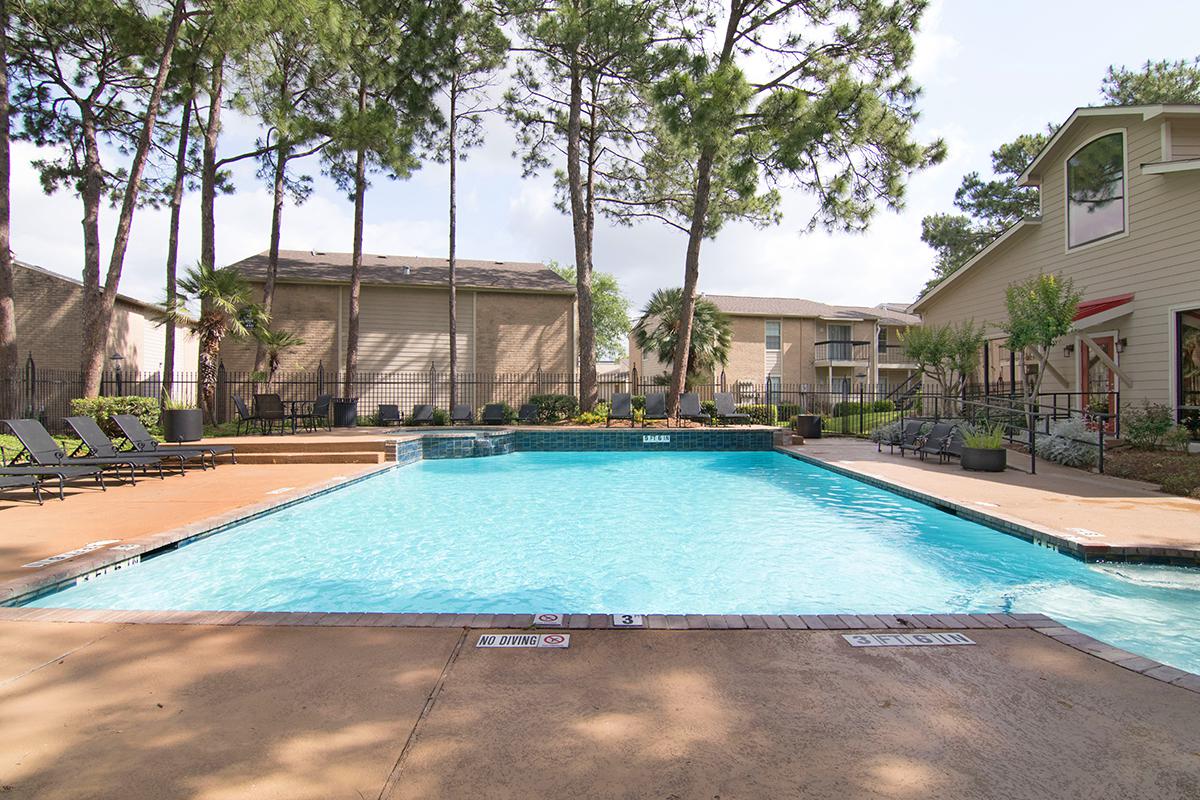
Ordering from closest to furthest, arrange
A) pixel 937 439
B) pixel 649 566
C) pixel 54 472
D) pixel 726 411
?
pixel 649 566, pixel 54 472, pixel 937 439, pixel 726 411

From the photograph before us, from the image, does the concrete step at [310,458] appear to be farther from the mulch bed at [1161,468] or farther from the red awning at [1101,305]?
the red awning at [1101,305]

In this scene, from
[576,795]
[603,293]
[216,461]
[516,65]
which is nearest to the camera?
[576,795]

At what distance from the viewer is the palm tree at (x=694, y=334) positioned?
2156 cm

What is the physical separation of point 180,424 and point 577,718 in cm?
1207

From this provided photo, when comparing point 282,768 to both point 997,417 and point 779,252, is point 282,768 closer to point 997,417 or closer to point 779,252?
point 997,417

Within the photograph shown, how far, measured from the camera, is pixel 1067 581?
4.77m

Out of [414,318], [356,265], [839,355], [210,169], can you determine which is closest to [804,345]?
[839,355]

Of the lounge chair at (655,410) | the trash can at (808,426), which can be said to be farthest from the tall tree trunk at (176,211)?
the trash can at (808,426)

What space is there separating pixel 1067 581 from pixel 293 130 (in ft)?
61.5

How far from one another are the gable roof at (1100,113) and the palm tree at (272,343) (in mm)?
18892

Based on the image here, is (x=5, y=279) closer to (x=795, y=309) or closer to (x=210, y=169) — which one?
(x=210, y=169)

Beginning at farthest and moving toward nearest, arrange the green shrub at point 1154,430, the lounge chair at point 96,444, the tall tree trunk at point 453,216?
the tall tree trunk at point 453,216 < the green shrub at point 1154,430 < the lounge chair at point 96,444

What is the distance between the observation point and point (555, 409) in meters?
18.2

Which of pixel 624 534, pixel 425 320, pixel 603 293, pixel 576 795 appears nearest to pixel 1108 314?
pixel 624 534
